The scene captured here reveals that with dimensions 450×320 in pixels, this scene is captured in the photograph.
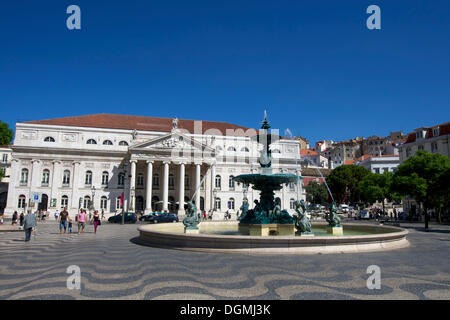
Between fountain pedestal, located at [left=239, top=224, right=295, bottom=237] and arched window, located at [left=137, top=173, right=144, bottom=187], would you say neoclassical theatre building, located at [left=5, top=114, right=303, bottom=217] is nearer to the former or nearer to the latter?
arched window, located at [left=137, top=173, right=144, bottom=187]

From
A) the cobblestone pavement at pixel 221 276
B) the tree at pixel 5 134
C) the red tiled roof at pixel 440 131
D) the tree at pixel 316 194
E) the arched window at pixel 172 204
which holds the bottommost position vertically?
the cobblestone pavement at pixel 221 276

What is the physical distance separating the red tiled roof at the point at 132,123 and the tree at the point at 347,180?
2239cm

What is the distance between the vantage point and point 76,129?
47406mm

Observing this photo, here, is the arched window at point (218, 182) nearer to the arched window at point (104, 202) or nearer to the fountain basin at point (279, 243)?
the arched window at point (104, 202)

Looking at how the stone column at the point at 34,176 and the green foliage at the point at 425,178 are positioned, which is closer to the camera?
the green foliage at the point at 425,178

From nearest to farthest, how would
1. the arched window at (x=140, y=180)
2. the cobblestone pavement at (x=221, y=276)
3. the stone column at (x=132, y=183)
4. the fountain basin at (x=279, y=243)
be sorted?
the cobblestone pavement at (x=221, y=276) < the fountain basin at (x=279, y=243) < the stone column at (x=132, y=183) < the arched window at (x=140, y=180)

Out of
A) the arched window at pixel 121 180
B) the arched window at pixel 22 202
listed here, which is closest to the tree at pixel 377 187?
the arched window at pixel 121 180

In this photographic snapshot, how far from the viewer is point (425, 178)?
30484mm

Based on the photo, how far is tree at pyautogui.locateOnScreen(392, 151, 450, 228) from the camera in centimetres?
2886

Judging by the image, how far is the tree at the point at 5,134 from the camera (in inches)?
2304

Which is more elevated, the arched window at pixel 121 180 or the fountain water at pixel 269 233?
the arched window at pixel 121 180

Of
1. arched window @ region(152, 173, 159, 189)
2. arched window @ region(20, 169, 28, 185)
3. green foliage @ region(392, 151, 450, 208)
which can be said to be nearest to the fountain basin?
green foliage @ region(392, 151, 450, 208)

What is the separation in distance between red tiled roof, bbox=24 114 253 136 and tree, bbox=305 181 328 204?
766 inches
